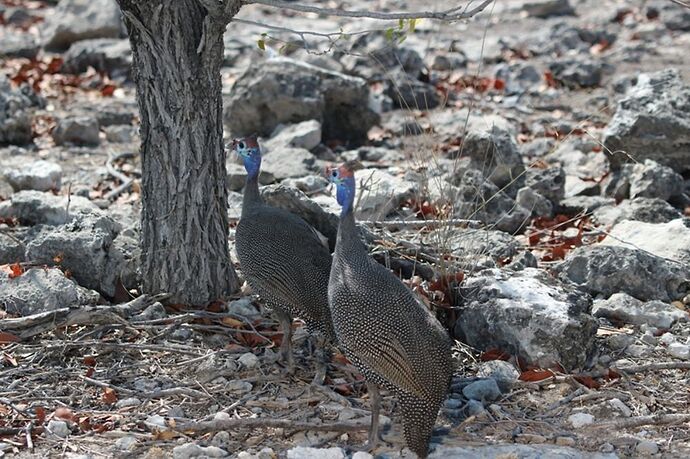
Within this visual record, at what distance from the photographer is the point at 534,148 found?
8523 mm

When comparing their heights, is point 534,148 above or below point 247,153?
below

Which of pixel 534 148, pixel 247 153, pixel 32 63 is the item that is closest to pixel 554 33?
pixel 534 148

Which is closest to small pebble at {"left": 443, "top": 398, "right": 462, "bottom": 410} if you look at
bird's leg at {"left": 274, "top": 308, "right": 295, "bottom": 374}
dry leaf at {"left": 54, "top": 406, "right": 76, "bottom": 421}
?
bird's leg at {"left": 274, "top": 308, "right": 295, "bottom": 374}

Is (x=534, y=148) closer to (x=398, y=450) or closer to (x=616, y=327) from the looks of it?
(x=616, y=327)

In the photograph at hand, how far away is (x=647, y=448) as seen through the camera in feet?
14.6

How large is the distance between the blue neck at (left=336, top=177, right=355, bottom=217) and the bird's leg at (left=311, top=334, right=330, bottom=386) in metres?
0.81

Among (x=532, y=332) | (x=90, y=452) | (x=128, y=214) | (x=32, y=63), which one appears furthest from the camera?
(x=32, y=63)

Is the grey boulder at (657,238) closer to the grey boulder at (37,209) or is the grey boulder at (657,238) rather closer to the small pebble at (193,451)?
the small pebble at (193,451)

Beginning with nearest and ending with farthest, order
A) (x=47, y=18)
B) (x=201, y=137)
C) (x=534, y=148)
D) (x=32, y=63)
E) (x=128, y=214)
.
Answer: (x=201, y=137) < (x=128, y=214) < (x=534, y=148) < (x=32, y=63) < (x=47, y=18)

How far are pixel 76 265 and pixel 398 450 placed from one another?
6.99 feet

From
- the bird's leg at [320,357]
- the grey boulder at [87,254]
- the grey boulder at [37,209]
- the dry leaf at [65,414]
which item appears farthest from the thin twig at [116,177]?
the dry leaf at [65,414]

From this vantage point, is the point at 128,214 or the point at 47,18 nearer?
the point at 128,214

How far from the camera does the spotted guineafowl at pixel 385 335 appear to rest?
434 cm

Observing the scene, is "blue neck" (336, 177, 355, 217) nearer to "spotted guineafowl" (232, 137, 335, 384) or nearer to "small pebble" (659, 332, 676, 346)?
"spotted guineafowl" (232, 137, 335, 384)
